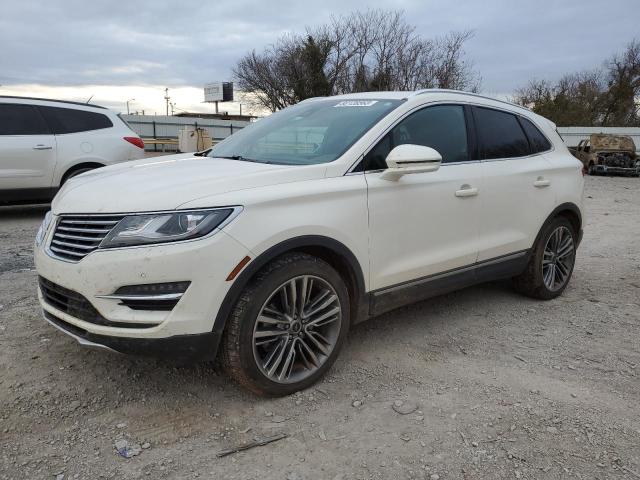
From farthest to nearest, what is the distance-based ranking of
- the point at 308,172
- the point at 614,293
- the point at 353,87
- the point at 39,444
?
the point at 353,87
the point at 614,293
the point at 308,172
the point at 39,444

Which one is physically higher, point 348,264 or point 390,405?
point 348,264

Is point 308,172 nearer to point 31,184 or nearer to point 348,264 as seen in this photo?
point 348,264

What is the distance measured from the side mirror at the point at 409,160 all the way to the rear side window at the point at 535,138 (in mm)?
1795

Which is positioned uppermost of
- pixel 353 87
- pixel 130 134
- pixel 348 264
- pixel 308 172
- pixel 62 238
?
pixel 353 87

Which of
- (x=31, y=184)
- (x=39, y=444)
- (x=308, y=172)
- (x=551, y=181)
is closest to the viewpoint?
(x=39, y=444)

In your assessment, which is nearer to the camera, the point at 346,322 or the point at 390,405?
the point at 390,405

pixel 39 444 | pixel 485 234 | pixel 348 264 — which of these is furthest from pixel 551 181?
pixel 39 444

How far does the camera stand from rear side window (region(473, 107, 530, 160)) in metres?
4.07

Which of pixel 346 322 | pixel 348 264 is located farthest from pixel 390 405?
pixel 348 264

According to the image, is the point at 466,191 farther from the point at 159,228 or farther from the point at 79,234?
the point at 79,234

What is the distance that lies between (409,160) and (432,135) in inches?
29.0

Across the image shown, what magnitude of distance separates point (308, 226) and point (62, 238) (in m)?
1.28

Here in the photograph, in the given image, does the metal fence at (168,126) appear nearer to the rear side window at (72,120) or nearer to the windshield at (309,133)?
the rear side window at (72,120)

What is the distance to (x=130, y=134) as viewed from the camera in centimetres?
869
